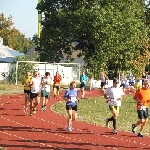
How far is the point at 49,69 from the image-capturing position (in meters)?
45.0

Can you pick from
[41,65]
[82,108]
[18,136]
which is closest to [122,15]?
[41,65]

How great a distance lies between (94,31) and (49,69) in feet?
20.6

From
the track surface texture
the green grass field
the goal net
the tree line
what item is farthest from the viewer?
the tree line

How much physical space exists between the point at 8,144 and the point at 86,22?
33.4 metres

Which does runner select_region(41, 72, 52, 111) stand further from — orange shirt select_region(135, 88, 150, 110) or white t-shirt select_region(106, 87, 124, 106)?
orange shirt select_region(135, 88, 150, 110)

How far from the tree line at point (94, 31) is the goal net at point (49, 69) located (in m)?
1.60

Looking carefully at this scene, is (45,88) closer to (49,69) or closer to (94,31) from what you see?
(94,31)

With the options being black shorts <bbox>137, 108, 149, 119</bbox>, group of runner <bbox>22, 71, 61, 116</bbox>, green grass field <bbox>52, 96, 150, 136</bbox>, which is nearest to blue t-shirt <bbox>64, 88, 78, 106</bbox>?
black shorts <bbox>137, 108, 149, 119</bbox>

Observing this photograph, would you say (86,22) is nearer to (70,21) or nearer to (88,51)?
(70,21)

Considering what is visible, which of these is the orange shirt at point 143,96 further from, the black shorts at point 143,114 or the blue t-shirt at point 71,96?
the blue t-shirt at point 71,96

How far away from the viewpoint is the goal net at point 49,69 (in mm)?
41156

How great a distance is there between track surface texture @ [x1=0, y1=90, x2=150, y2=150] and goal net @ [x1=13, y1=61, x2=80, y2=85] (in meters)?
23.6

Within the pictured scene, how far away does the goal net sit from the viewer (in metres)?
41.2

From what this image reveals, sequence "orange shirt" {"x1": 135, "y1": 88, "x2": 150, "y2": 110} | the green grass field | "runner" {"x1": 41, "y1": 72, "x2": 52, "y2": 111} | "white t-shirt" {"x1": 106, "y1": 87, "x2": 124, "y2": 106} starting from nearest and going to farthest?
"orange shirt" {"x1": 135, "y1": 88, "x2": 150, "y2": 110} → "white t-shirt" {"x1": 106, "y1": 87, "x2": 124, "y2": 106} → the green grass field → "runner" {"x1": 41, "y1": 72, "x2": 52, "y2": 111}
